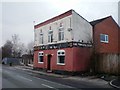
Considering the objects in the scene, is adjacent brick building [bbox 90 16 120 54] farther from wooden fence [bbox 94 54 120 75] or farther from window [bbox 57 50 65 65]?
window [bbox 57 50 65 65]

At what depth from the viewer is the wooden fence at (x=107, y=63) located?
84.6ft

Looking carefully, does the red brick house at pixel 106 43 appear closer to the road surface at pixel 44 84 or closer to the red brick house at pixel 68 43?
the red brick house at pixel 68 43

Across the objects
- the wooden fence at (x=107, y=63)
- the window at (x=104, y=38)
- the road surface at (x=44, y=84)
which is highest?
the window at (x=104, y=38)

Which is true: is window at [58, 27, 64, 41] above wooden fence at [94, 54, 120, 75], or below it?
above

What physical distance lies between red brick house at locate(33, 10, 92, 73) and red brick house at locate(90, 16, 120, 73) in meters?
1.50

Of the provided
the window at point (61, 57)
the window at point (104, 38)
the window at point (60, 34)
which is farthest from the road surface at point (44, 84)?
the window at point (104, 38)

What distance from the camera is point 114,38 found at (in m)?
35.3

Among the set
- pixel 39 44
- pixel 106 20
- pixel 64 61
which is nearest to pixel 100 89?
pixel 64 61

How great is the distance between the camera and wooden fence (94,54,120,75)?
1016 inches

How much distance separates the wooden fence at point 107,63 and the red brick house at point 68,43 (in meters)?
1.97

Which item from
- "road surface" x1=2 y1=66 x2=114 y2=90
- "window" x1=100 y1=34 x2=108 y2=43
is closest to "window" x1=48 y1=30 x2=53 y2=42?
"window" x1=100 y1=34 x2=108 y2=43

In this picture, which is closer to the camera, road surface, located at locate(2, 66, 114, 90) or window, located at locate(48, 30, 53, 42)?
road surface, located at locate(2, 66, 114, 90)

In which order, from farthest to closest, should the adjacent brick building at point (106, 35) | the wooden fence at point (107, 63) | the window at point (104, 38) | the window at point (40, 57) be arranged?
1. the window at point (40, 57)
2. the window at point (104, 38)
3. the adjacent brick building at point (106, 35)
4. the wooden fence at point (107, 63)

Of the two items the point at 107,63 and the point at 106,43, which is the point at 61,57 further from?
the point at 107,63
